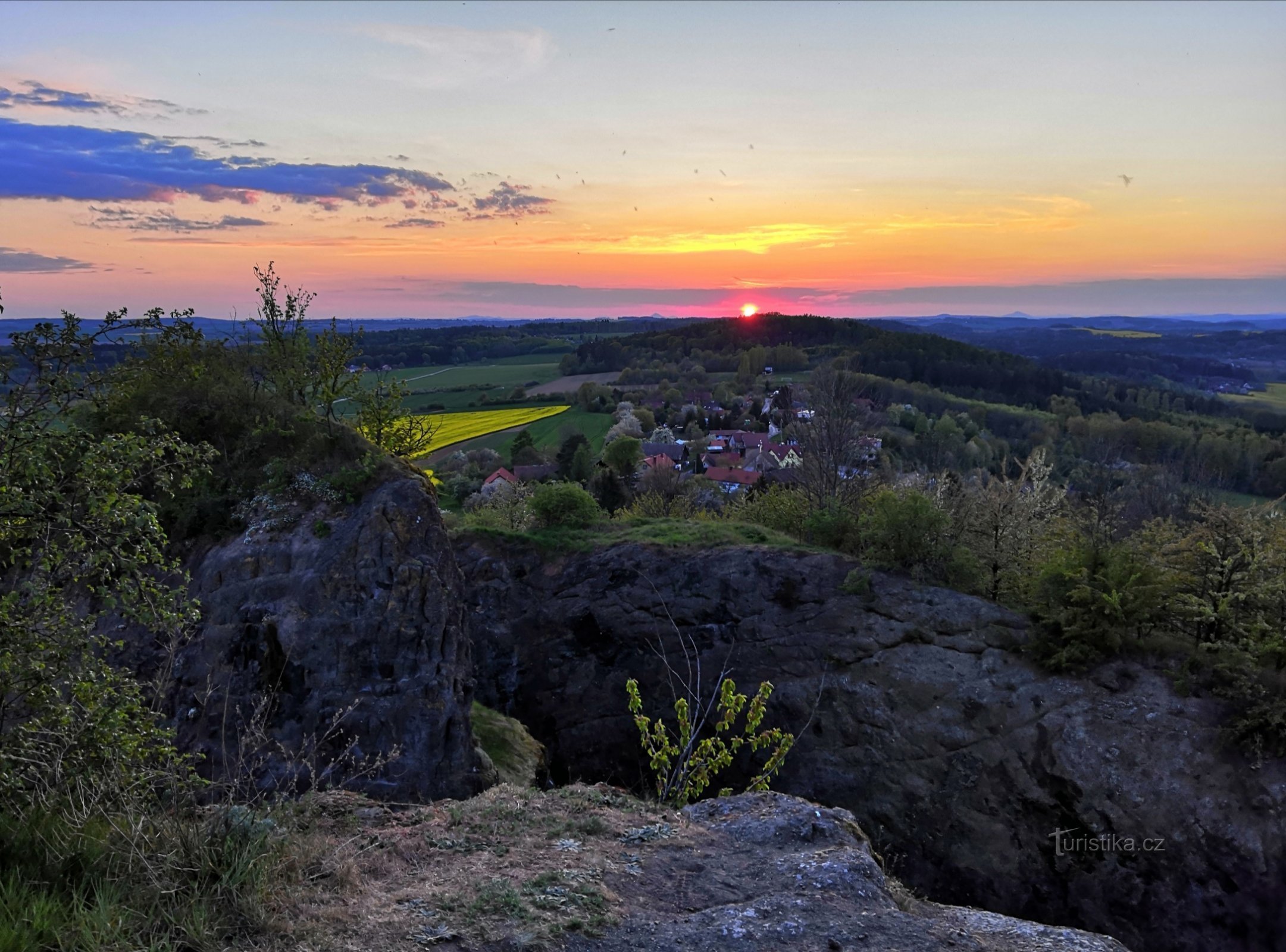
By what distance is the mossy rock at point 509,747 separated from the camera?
1567 centimetres

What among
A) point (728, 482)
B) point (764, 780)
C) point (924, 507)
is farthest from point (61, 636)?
A: point (728, 482)

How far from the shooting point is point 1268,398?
12719 centimetres

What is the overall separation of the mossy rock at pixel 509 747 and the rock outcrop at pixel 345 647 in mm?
2338

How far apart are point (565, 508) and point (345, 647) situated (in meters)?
11.4

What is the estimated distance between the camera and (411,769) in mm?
12688

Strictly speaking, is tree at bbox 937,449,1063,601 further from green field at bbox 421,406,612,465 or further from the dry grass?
green field at bbox 421,406,612,465

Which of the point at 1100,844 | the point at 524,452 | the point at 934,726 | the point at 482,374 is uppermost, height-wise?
the point at 482,374

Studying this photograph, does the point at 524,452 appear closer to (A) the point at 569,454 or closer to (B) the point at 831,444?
(A) the point at 569,454

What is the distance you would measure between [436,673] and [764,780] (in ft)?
19.8

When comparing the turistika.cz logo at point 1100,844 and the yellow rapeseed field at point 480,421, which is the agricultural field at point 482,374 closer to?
the yellow rapeseed field at point 480,421

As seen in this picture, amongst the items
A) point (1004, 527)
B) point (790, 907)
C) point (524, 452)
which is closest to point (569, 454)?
point (524, 452)

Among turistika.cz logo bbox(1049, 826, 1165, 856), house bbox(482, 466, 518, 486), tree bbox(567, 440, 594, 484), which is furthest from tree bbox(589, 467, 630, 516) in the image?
turistika.cz logo bbox(1049, 826, 1165, 856)

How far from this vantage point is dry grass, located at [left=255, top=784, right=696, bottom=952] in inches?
219

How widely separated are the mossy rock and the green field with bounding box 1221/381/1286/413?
129418 mm
